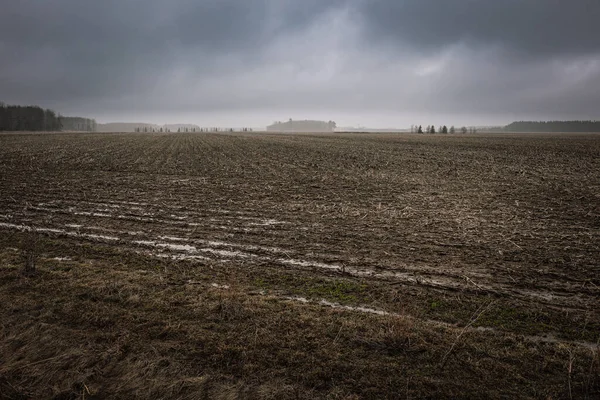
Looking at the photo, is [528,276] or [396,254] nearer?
[528,276]

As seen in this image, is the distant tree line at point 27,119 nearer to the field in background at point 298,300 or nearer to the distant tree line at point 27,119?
the distant tree line at point 27,119

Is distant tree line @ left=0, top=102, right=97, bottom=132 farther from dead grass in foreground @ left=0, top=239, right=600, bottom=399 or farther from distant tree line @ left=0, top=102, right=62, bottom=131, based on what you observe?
dead grass in foreground @ left=0, top=239, right=600, bottom=399

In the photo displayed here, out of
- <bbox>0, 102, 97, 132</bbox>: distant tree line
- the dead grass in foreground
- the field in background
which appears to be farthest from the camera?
<bbox>0, 102, 97, 132</bbox>: distant tree line

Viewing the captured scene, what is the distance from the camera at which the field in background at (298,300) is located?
371 centimetres

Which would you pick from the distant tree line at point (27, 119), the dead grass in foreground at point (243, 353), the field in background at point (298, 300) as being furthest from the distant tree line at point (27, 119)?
A: the dead grass in foreground at point (243, 353)

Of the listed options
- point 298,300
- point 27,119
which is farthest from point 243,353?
point 27,119

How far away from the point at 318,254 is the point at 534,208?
29.1 feet

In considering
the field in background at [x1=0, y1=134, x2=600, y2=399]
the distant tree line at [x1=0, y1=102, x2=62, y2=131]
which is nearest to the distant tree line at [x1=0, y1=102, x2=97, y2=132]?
the distant tree line at [x1=0, y1=102, x2=62, y2=131]

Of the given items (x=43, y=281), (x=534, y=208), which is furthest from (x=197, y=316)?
(x=534, y=208)

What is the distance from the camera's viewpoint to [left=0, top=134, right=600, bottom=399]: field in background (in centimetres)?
371

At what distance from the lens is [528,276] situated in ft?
21.0

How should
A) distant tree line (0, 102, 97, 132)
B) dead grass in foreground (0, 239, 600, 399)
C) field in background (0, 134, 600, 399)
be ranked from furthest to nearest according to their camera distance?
1. distant tree line (0, 102, 97, 132)
2. field in background (0, 134, 600, 399)
3. dead grass in foreground (0, 239, 600, 399)

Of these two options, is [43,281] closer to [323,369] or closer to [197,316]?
[197,316]

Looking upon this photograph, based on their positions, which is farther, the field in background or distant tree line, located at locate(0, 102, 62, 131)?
distant tree line, located at locate(0, 102, 62, 131)
